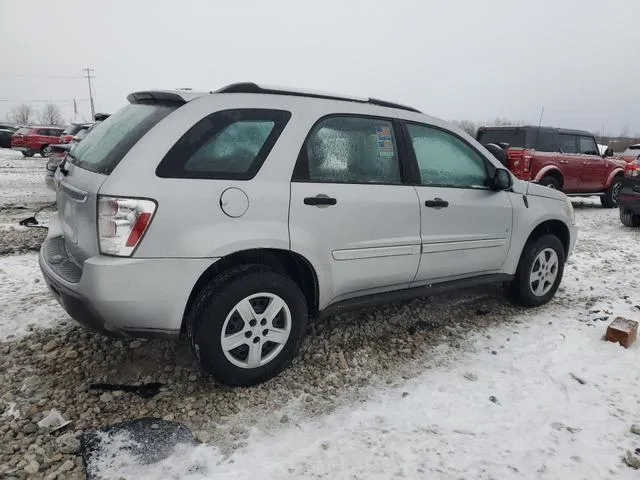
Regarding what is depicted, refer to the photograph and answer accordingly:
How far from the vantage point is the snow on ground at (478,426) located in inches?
89.3

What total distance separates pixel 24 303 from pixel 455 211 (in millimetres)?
3627

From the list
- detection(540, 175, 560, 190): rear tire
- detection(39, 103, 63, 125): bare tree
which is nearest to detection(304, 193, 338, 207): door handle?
detection(540, 175, 560, 190): rear tire

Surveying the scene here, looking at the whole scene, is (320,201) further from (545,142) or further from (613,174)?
(613,174)

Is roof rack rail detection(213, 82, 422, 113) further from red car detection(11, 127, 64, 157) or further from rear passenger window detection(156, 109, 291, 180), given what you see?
red car detection(11, 127, 64, 157)

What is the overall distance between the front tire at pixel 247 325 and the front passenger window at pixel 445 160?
55.1 inches

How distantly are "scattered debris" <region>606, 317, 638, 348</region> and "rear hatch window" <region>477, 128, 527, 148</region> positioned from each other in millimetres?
7260

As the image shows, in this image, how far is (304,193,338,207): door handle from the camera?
2.89 metres

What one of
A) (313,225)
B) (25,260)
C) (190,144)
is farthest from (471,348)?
(25,260)

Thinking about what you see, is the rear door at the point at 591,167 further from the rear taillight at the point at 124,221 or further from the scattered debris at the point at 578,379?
the rear taillight at the point at 124,221

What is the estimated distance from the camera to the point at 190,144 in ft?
8.64

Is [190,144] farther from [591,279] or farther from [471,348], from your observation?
[591,279]

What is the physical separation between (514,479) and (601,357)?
1.70 meters

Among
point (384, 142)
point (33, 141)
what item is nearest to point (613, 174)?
point (384, 142)

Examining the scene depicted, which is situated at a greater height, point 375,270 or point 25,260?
point 375,270
